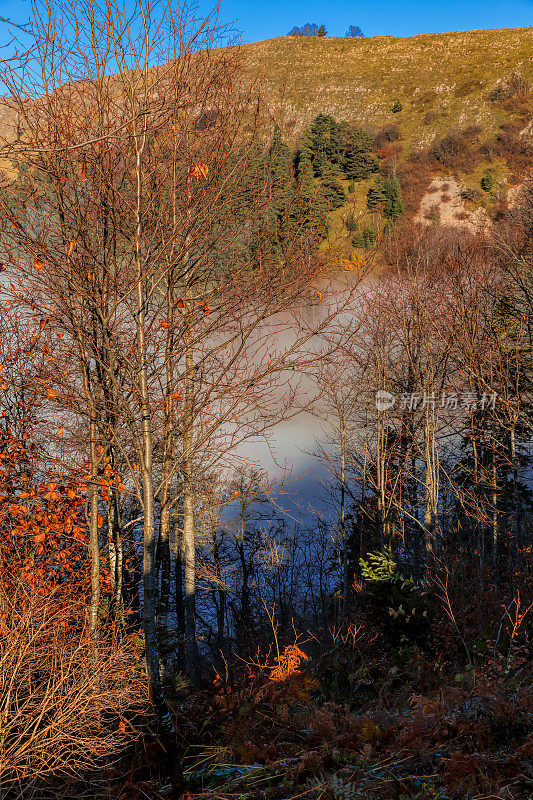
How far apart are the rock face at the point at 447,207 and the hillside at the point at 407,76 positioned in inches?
641

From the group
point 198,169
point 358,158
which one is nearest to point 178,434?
point 198,169

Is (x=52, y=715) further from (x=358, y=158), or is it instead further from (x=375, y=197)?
(x=358, y=158)

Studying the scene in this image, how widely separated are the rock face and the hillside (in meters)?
16.3

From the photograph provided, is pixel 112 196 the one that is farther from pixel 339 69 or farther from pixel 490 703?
pixel 339 69

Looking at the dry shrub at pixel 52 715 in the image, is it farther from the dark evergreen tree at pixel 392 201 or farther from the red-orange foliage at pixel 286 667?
the dark evergreen tree at pixel 392 201

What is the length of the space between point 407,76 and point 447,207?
2147 inches

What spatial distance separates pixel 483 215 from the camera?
160ft

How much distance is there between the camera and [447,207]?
51375mm

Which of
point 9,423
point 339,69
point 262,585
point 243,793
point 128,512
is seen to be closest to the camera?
point 243,793

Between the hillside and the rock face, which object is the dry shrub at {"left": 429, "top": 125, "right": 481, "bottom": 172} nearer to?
the hillside

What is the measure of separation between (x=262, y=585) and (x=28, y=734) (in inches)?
810

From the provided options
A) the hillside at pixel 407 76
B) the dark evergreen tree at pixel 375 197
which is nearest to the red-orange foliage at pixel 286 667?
the dark evergreen tree at pixel 375 197

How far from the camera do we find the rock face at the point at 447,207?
47.5 metres

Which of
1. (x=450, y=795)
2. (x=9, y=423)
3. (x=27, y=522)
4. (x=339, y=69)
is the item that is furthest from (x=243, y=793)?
(x=339, y=69)
